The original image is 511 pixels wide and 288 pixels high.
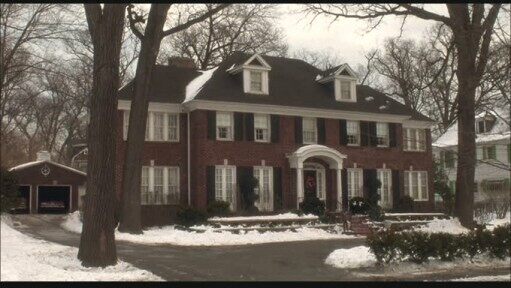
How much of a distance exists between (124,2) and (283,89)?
1857cm

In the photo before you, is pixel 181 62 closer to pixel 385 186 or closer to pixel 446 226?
pixel 385 186

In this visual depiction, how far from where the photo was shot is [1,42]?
107 feet

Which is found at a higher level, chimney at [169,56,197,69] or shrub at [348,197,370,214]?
chimney at [169,56,197,69]

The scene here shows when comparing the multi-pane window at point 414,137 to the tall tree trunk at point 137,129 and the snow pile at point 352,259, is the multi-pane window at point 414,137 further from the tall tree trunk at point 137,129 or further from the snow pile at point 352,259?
the snow pile at point 352,259

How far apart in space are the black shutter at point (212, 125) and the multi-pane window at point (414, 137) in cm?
1247

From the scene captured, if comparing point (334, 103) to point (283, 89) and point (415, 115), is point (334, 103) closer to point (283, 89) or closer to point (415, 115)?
point (283, 89)

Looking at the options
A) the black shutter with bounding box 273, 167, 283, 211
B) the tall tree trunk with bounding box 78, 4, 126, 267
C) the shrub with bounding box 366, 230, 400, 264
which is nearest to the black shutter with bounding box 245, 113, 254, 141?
the black shutter with bounding box 273, 167, 283, 211

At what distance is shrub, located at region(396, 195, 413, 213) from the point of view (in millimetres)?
33812

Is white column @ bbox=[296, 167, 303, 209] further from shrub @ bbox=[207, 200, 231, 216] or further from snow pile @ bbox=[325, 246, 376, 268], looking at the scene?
snow pile @ bbox=[325, 246, 376, 268]

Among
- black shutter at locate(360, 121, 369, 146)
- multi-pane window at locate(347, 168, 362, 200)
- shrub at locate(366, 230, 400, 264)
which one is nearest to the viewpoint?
shrub at locate(366, 230, 400, 264)

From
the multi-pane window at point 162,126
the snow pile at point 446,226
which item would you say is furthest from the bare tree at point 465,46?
the multi-pane window at point 162,126

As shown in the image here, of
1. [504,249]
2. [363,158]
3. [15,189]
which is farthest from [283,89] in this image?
[504,249]

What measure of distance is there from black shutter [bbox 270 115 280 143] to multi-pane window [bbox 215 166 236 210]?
8.99 ft

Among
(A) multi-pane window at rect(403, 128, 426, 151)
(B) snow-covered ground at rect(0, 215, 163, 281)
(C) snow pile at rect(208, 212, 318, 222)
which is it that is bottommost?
(B) snow-covered ground at rect(0, 215, 163, 281)
